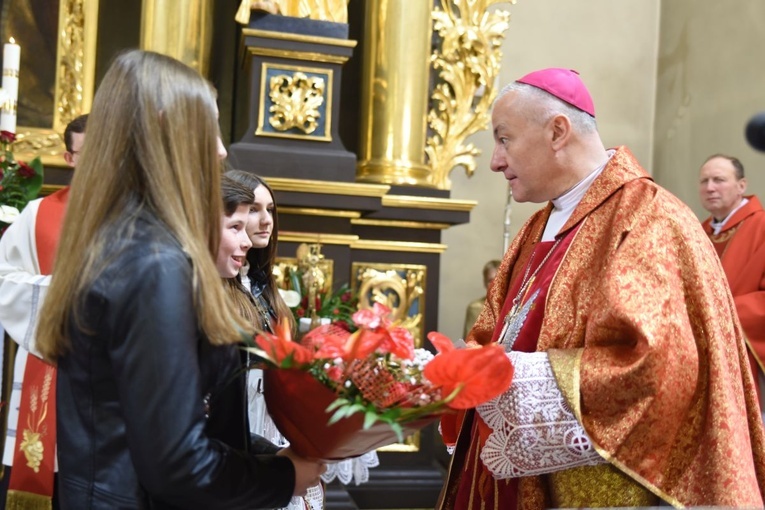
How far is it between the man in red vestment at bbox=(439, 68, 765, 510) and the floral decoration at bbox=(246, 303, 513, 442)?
0.50m

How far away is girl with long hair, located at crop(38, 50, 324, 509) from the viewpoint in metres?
1.52

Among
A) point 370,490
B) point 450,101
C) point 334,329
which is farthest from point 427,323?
point 334,329

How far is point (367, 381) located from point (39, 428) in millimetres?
2106

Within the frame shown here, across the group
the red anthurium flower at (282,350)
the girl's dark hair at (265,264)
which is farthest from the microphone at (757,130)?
the girl's dark hair at (265,264)

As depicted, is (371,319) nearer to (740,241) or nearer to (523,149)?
(523,149)

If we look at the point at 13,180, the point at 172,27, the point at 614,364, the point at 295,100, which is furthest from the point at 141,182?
the point at 172,27

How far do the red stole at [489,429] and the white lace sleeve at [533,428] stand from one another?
0.27 ft

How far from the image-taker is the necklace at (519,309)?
2.48 meters

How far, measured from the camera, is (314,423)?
1733mm

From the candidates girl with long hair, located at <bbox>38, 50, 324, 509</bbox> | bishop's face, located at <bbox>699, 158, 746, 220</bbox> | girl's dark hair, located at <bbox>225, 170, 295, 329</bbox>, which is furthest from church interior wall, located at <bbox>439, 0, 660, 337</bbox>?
girl with long hair, located at <bbox>38, 50, 324, 509</bbox>

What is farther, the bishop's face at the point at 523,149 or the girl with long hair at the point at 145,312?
the bishop's face at the point at 523,149

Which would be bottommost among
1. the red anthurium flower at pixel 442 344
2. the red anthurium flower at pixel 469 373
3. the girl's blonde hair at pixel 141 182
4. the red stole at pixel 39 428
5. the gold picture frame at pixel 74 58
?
the red stole at pixel 39 428

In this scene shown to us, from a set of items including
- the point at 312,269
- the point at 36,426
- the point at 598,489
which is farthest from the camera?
the point at 312,269

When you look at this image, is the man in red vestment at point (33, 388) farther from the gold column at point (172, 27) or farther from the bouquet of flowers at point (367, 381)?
the gold column at point (172, 27)
